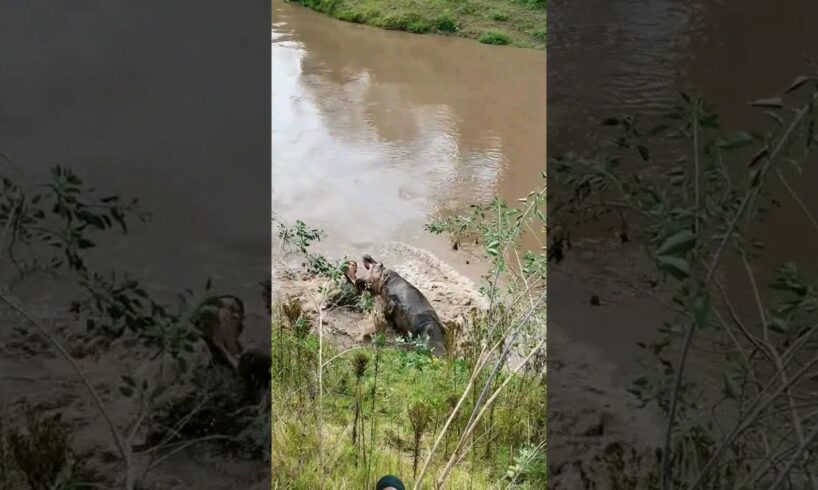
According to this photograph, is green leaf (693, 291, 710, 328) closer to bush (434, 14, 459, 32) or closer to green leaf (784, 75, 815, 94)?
green leaf (784, 75, 815, 94)

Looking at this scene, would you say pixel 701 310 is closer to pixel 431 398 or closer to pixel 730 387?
pixel 730 387

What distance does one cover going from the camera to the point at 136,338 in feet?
3.18

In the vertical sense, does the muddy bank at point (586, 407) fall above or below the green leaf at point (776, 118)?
below

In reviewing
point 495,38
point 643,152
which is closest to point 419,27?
point 495,38

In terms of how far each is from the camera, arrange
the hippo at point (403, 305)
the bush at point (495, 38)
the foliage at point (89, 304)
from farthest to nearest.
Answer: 1. the bush at point (495, 38)
2. the hippo at point (403, 305)
3. the foliage at point (89, 304)

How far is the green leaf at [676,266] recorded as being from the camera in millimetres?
939

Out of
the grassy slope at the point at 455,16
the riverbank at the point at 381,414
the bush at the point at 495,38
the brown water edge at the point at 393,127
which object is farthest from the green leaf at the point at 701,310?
the bush at the point at 495,38

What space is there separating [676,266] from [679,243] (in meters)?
0.02

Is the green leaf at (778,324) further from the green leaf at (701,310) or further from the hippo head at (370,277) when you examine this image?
the hippo head at (370,277)

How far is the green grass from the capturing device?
179 cm

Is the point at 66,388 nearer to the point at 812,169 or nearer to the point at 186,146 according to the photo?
the point at 186,146

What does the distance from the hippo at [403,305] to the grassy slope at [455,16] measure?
4.06 meters

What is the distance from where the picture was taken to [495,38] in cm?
698

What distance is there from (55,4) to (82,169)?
0.17m
